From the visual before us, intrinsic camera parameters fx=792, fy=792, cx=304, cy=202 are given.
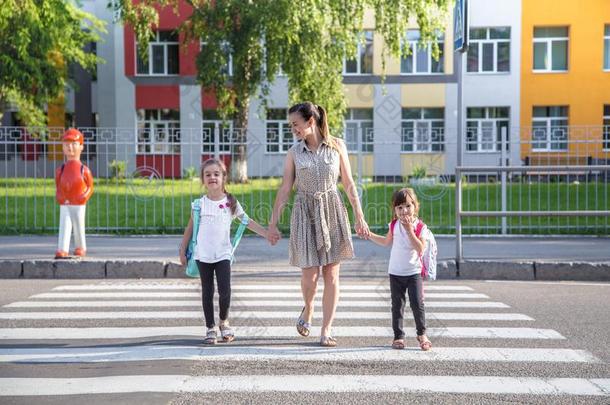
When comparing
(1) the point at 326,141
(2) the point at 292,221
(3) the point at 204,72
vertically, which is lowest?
(2) the point at 292,221

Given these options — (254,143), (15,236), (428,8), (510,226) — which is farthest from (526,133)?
(15,236)

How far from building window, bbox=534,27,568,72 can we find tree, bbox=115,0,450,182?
1388 centimetres

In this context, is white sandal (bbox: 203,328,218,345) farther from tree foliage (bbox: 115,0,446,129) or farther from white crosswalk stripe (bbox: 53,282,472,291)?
tree foliage (bbox: 115,0,446,129)

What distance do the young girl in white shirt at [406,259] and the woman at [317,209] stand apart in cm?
29

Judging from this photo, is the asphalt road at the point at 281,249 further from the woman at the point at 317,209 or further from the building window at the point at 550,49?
the building window at the point at 550,49

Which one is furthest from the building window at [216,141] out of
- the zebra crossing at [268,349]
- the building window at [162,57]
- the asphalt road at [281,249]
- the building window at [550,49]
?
the building window at [550,49]

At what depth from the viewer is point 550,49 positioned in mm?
35438

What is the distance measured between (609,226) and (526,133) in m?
2.46

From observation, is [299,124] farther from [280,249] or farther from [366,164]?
[366,164]

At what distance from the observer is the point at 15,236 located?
48.2ft

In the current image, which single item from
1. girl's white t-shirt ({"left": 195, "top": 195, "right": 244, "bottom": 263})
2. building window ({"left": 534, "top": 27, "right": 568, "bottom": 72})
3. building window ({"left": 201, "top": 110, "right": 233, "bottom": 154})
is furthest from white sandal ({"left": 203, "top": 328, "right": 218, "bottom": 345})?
building window ({"left": 534, "top": 27, "right": 568, "bottom": 72})

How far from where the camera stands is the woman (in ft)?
20.4

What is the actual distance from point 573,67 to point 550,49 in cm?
131

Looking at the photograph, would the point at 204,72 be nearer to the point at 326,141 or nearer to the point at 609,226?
the point at 609,226
